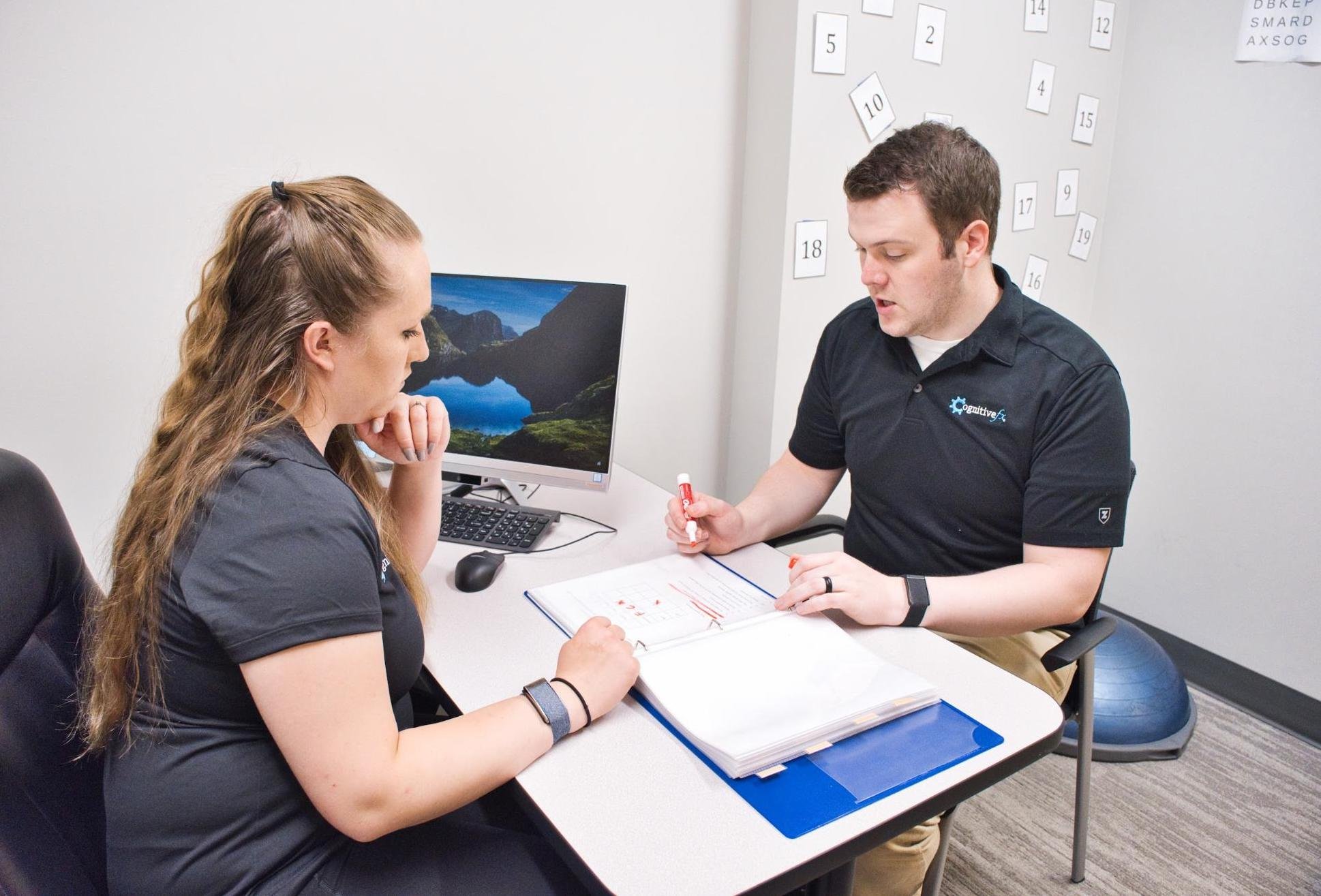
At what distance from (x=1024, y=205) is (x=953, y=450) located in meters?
1.44

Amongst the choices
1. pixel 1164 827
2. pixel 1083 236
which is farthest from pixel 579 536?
pixel 1083 236

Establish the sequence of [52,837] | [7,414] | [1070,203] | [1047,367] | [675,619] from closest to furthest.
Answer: [52,837] → [675,619] → [1047,367] → [7,414] → [1070,203]

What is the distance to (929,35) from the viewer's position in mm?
2180

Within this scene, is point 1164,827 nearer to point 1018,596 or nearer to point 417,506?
point 1018,596

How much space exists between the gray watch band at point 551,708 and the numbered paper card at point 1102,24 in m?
2.58

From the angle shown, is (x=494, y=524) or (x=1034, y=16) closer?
(x=494, y=524)

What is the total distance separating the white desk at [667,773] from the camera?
2.60ft


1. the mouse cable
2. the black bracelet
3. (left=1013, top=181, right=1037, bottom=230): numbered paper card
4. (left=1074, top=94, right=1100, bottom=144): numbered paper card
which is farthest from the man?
(left=1074, top=94, right=1100, bottom=144): numbered paper card

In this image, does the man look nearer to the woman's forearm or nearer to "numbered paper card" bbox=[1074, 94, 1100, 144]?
the woman's forearm

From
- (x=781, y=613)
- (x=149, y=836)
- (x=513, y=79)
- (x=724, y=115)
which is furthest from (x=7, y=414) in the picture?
(x=724, y=115)

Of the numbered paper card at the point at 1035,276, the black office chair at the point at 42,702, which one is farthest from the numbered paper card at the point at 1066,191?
the black office chair at the point at 42,702

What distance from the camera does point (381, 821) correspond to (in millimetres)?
842

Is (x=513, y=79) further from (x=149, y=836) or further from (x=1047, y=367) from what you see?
(x=149, y=836)

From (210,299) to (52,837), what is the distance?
22.1 inches
